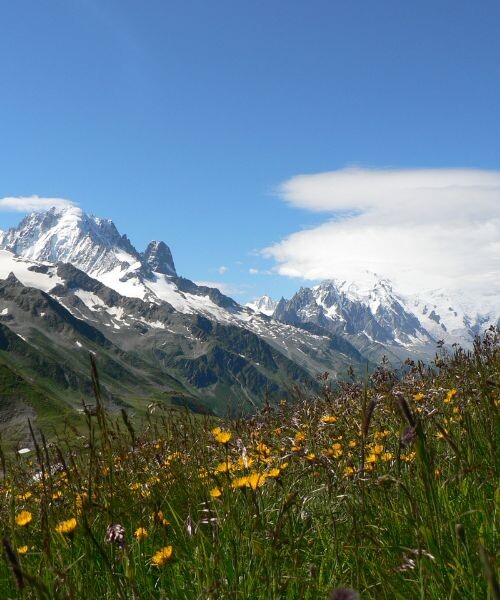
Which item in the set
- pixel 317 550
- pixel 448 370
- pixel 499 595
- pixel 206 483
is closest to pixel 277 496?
pixel 206 483

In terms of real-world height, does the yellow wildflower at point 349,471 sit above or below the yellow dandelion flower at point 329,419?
below

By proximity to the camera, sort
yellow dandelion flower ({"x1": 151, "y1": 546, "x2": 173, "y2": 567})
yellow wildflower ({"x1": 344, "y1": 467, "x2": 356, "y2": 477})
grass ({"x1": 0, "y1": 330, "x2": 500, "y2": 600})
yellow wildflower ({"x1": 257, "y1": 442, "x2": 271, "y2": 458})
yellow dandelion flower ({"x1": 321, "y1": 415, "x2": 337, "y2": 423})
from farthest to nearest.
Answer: yellow dandelion flower ({"x1": 321, "y1": 415, "x2": 337, "y2": 423}) < yellow wildflower ({"x1": 257, "y1": 442, "x2": 271, "y2": 458}) < yellow wildflower ({"x1": 344, "y1": 467, "x2": 356, "y2": 477}) < yellow dandelion flower ({"x1": 151, "y1": 546, "x2": 173, "y2": 567}) < grass ({"x1": 0, "y1": 330, "x2": 500, "y2": 600})

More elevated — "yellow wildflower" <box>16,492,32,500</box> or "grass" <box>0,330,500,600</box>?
"grass" <box>0,330,500,600</box>

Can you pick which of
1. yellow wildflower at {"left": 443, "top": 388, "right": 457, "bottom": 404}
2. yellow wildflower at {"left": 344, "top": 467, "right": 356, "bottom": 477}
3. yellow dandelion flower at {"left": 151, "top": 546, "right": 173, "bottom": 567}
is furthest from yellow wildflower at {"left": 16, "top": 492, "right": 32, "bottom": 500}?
yellow wildflower at {"left": 443, "top": 388, "right": 457, "bottom": 404}

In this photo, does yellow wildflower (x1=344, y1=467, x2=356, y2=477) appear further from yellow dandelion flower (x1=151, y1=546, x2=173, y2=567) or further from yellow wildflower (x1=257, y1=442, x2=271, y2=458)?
yellow dandelion flower (x1=151, y1=546, x2=173, y2=567)

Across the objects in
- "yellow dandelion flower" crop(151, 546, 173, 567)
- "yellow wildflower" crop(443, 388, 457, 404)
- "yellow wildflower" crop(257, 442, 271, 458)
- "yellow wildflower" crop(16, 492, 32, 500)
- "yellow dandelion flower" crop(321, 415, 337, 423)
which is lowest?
"yellow wildflower" crop(16, 492, 32, 500)

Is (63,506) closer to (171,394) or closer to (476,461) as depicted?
(171,394)

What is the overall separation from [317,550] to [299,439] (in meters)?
2.36

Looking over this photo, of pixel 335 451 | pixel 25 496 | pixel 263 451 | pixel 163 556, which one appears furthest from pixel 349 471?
pixel 25 496

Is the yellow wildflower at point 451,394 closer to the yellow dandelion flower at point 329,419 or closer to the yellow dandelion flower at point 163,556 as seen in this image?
the yellow dandelion flower at point 329,419

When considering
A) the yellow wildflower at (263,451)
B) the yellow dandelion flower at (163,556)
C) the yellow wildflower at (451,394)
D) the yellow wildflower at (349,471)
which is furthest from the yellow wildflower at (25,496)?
the yellow wildflower at (451,394)

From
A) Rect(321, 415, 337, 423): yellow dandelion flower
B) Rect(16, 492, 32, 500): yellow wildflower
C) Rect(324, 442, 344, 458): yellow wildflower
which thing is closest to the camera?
Rect(324, 442, 344, 458): yellow wildflower

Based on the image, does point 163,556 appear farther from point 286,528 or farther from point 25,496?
point 25,496

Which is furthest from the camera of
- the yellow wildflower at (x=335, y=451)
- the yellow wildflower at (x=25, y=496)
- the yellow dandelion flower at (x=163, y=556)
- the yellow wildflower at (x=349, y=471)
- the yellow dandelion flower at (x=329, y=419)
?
the yellow wildflower at (x=25, y=496)
